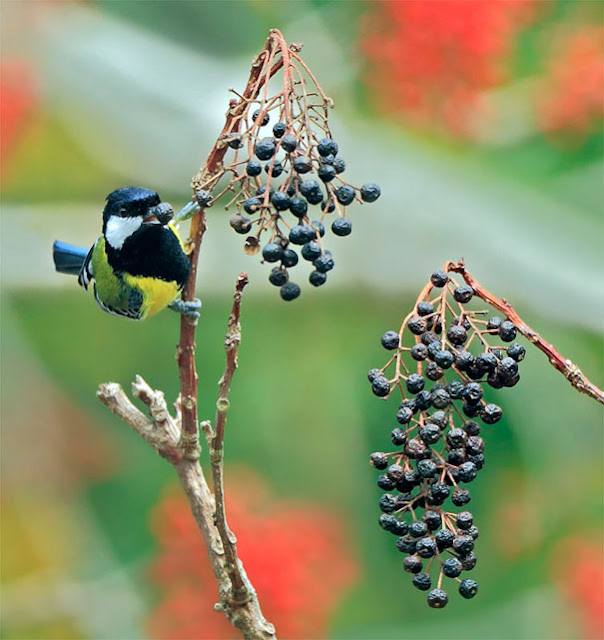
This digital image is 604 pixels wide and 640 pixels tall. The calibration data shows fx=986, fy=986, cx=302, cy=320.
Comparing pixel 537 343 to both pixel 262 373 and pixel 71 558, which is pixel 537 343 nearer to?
pixel 262 373

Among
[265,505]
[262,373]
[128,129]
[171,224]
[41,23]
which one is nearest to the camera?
[171,224]

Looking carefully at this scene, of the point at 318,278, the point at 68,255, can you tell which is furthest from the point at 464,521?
the point at 68,255

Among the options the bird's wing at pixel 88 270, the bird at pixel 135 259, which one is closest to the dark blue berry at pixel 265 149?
the bird at pixel 135 259

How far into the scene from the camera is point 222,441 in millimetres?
851

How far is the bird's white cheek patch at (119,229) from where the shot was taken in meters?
1.24

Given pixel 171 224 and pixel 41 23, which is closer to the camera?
pixel 171 224

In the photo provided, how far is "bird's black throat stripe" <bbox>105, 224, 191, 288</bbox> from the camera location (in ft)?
4.31

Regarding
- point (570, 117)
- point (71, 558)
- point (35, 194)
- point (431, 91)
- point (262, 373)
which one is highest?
point (35, 194)

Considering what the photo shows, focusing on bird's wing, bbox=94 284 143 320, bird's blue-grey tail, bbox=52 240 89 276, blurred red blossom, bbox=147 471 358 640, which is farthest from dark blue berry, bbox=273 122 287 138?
blurred red blossom, bbox=147 471 358 640

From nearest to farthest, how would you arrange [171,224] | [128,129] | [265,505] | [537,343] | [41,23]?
[537,343] < [171,224] < [265,505] < [128,129] < [41,23]

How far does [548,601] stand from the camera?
2.75 meters

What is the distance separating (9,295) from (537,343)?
233 centimetres

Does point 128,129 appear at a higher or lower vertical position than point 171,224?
higher

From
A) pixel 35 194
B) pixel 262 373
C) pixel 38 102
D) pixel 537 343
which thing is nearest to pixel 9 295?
pixel 35 194
